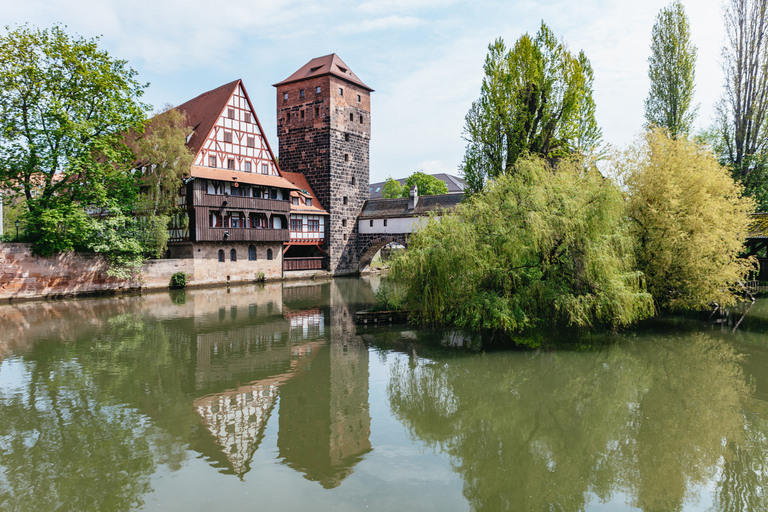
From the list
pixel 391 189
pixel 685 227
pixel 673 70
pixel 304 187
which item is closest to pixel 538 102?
pixel 685 227

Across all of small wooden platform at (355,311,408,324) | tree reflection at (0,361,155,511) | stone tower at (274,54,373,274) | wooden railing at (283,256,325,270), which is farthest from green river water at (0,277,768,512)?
stone tower at (274,54,373,274)

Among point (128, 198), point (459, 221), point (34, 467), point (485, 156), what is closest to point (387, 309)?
point (459, 221)

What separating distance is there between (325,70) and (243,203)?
14.3m

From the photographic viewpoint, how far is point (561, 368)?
1250 centimetres

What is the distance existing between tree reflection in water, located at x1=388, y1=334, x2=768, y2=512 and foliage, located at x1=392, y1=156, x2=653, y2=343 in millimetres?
1427

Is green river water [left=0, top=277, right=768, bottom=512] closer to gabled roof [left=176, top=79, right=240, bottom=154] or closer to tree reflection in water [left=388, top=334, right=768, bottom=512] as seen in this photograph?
tree reflection in water [left=388, top=334, right=768, bottom=512]

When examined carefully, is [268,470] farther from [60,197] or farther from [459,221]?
[60,197]

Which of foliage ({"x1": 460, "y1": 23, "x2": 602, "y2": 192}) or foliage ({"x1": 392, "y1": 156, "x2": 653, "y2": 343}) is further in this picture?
foliage ({"x1": 460, "y1": 23, "x2": 602, "y2": 192})

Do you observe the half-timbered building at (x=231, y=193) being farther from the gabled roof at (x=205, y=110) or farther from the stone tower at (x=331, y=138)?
the stone tower at (x=331, y=138)

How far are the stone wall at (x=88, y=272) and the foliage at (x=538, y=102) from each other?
1894 centimetres

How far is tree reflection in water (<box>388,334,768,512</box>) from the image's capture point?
6.83 metres

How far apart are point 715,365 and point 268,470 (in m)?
11.9

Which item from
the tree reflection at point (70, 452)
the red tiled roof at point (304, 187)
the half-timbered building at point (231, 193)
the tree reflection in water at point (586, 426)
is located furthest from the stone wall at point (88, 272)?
the tree reflection in water at point (586, 426)

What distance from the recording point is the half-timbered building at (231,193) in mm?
30656
